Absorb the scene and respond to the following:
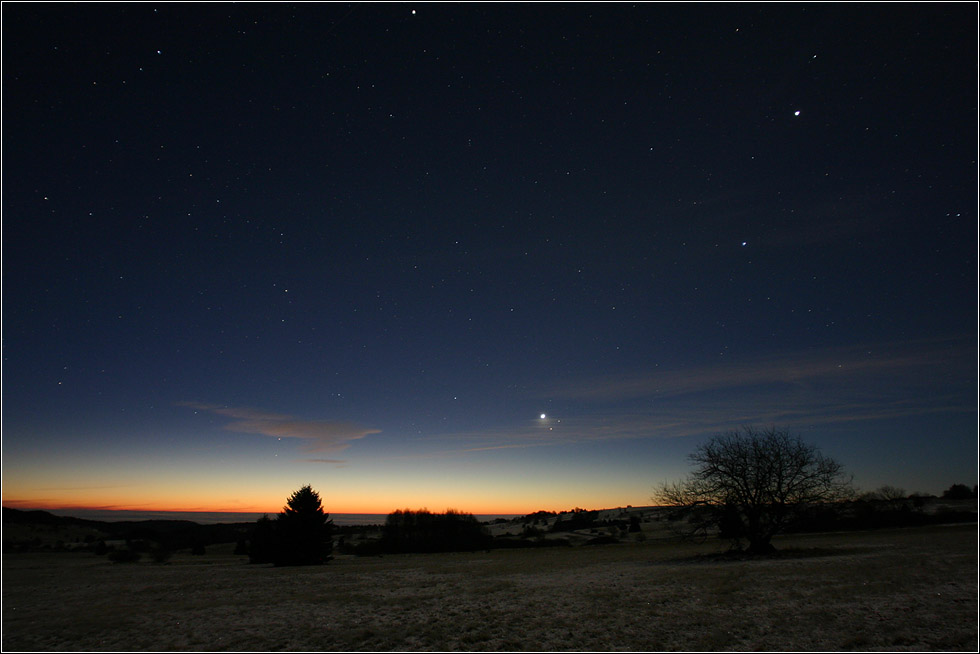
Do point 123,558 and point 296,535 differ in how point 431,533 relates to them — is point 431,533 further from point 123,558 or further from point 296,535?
point 123,558

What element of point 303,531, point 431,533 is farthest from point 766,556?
point 431,533

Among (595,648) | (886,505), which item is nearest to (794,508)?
(595,648)

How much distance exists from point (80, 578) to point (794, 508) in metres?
44.2

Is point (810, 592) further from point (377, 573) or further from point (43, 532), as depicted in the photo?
point (43, 532)

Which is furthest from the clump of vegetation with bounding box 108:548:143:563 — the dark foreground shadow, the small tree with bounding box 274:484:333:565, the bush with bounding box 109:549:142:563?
the dark foreground shadow

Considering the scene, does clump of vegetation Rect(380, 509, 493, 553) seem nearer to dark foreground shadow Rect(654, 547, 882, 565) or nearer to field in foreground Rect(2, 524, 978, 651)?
dark foreground shadow Rect(654, 547, 882, 565)

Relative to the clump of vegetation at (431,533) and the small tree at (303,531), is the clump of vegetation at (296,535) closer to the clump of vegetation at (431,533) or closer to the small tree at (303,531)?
the small tree at (303,531)

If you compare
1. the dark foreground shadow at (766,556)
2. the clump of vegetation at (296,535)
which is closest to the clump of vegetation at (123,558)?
the clump of vegetation at (296,535)

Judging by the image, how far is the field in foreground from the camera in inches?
485

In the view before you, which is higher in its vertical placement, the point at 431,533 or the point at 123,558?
the point at 123,558

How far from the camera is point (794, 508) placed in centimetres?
3219

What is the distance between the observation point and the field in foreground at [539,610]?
12328mm

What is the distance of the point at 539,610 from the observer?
1595 cm

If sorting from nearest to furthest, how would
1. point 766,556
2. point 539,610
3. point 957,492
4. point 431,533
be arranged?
1. point 539,610
2. point 766,556
3. point 431,533
4. point 957,492
